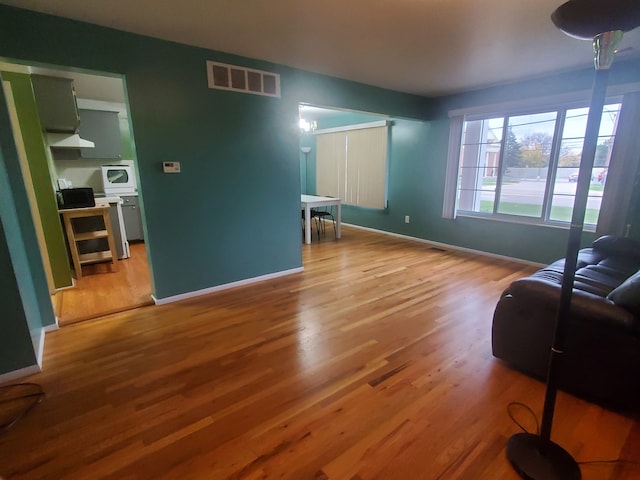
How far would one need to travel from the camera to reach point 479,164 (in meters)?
4.75

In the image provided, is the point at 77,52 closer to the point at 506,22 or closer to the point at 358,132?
the point at 506,22

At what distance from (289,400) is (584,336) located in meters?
1.68

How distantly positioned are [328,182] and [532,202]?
419 centimetres

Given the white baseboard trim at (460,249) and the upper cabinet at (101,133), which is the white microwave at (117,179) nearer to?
the upper cabinet at (101,133)

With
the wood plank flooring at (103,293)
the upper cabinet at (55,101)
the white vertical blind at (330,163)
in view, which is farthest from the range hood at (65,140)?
the white vertical blind at (330,163)

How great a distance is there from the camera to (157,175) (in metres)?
2.86

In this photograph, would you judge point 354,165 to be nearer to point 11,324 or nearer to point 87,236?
point 87,236

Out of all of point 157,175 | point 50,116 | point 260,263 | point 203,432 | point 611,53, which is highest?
point 50,116

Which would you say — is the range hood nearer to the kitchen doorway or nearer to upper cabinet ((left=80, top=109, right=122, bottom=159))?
the kitchen doorway

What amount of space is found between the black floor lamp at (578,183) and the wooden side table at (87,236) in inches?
178

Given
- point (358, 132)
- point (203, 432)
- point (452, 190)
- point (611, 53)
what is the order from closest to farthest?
point (611, 53) < point (203, 432) < point (452, 190) < point (358, 132)

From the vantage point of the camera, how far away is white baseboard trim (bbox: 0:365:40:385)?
1979 millimetres

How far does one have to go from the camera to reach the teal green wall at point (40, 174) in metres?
3.11

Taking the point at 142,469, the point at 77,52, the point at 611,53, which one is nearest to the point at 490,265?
the point at 611,53
